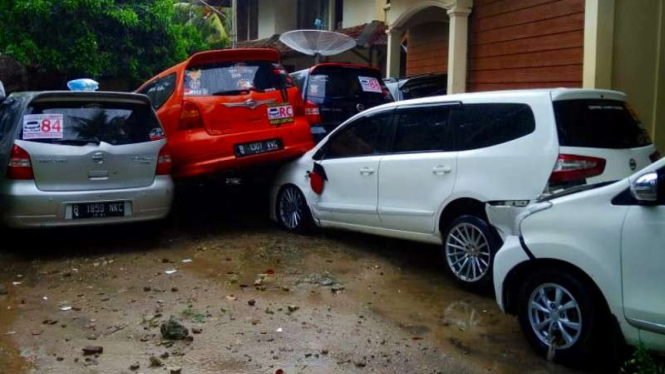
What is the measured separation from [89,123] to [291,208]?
2603 mm

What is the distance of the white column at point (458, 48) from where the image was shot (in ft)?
37.2

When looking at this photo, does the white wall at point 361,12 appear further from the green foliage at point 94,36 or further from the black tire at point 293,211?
the black tire at point 293,211

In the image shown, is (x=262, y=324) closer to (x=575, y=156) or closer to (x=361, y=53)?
(x=575, y=156)

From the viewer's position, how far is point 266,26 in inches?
930

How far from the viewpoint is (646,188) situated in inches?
150

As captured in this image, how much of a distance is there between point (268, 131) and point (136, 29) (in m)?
6.31

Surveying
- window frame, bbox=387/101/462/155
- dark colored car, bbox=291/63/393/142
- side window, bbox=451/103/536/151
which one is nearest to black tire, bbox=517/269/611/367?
side window, bbox=451/103/536/151

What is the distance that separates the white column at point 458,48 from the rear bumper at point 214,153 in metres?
4.31

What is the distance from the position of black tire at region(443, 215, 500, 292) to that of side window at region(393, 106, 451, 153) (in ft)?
2.55

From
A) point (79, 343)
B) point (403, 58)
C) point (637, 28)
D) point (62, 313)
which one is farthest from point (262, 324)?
point (403, 58)

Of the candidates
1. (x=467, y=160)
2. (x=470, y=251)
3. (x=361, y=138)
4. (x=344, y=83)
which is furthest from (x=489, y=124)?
(x=344, y=83)

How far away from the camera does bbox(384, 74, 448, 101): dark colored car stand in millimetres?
11037

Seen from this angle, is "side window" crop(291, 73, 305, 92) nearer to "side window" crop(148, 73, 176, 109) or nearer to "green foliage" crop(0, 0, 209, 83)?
"side window" crop(148, 73, 176, 109)

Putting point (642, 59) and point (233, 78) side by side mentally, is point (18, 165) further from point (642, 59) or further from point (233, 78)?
point (642, 59)
